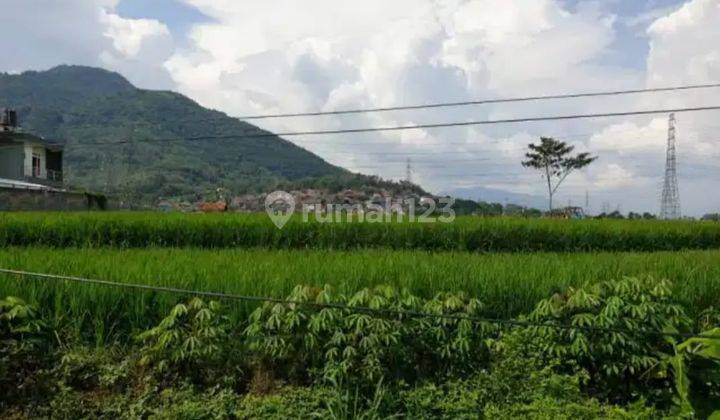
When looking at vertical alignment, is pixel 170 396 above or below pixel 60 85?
below

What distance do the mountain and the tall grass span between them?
70.8 feet

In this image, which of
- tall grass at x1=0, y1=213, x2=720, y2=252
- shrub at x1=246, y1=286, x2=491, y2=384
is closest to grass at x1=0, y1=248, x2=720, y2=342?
shrub at x1=246, y1=286, x2=491, y2=384

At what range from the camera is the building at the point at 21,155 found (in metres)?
29.2

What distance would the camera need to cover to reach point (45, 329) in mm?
4184

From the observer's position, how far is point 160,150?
50969 mm

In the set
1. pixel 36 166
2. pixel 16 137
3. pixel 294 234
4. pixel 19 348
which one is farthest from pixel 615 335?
pixel 36 166

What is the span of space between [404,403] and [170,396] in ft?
4.86

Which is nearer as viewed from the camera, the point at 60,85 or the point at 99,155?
the point at 99,155

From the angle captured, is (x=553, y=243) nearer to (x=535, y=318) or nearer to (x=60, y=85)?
(x=535, y=318)

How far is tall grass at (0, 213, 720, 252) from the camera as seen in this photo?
10758 millimetres

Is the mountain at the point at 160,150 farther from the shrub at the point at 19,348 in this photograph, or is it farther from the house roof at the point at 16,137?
the shrub at the point at 19,348

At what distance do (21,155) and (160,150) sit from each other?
70.7ft

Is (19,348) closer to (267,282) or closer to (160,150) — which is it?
(267,282)

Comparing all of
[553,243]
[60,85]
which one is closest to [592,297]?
[553,243]
